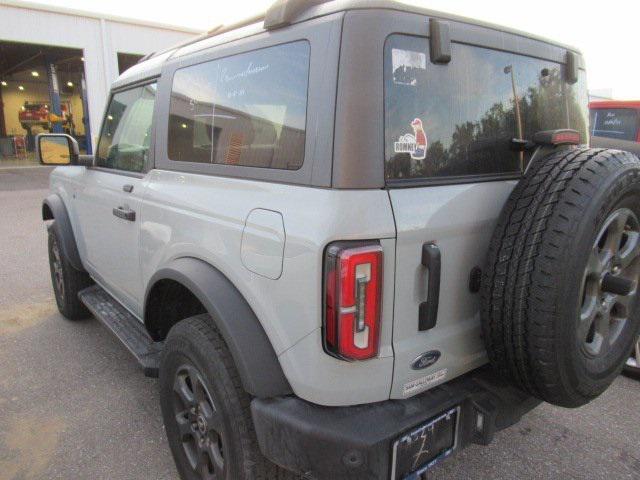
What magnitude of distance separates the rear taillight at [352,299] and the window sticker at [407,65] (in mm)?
558

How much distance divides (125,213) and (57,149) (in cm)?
116

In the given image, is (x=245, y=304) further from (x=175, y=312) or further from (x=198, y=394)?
(x=175, y=312)

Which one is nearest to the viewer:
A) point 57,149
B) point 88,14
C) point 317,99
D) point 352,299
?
point 352,299

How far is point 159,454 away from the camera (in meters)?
2.47

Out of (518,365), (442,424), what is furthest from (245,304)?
(518,365)

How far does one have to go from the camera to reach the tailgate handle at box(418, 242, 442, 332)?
5.05ft

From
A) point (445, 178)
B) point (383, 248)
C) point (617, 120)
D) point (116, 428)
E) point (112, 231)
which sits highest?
point (617, 120)

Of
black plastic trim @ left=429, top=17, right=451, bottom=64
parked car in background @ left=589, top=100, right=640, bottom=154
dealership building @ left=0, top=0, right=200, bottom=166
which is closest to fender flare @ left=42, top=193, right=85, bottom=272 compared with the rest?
black plastic trim @ left=429, top=17, right=451, bottom=64

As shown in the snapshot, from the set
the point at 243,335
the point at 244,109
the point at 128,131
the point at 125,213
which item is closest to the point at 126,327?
the point at 125,213

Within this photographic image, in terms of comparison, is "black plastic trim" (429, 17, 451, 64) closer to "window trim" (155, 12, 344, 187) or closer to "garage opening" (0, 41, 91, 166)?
"window trim" (155, 12, 344, 187)

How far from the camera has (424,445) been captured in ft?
5.20

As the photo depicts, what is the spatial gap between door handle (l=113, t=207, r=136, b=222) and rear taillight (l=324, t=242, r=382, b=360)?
1.50 meters

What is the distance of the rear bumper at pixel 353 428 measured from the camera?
1.46 metres

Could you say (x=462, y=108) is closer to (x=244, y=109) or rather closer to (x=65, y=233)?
(x=244, y=109)
